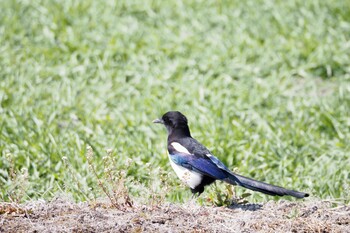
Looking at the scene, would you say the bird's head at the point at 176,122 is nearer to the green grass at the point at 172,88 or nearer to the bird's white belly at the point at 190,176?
the green grass at the point at 172,88

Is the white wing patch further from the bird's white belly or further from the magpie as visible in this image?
the bird's white belly

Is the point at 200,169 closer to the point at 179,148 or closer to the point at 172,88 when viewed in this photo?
the point at 179,148

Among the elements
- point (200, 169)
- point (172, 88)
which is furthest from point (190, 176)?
point (172, 88)

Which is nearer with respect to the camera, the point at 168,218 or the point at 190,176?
the point at 168,218

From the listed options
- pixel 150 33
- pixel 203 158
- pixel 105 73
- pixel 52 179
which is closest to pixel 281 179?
pixel 203 158

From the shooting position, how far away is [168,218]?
13.3 ft

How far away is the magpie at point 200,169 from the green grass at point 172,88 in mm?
228

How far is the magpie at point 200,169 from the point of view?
446cm

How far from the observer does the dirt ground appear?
3908mm

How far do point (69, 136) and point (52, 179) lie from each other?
0.75 meters

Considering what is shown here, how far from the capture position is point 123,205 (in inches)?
169

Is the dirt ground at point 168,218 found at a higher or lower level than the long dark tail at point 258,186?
lower

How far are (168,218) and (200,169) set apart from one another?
631mm

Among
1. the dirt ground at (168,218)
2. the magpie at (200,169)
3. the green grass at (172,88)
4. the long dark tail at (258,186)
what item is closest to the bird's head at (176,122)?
the magpie at (200,169)
